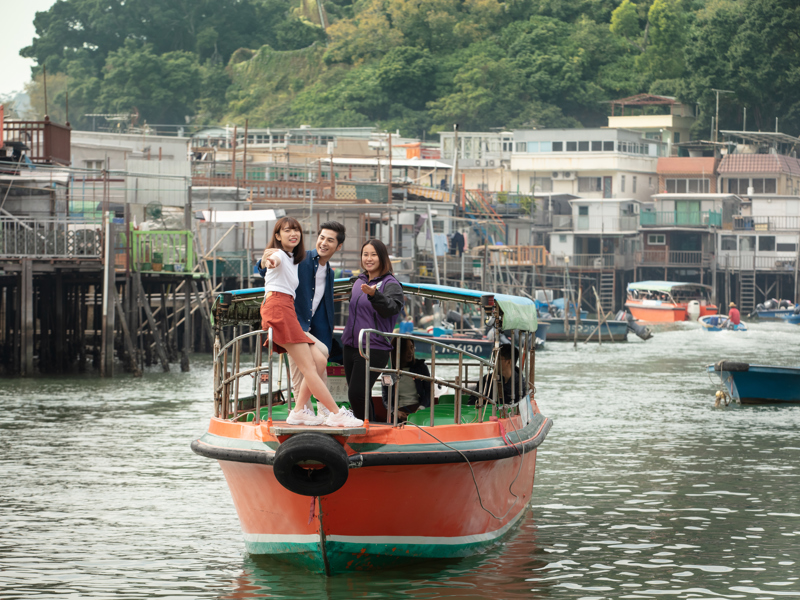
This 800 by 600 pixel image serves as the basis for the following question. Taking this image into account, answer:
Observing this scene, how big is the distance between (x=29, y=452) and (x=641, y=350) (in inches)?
1122

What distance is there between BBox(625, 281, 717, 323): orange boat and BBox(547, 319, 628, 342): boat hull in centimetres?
1263

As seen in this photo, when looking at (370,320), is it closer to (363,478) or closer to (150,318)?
(363,478)

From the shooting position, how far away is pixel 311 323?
980 cm

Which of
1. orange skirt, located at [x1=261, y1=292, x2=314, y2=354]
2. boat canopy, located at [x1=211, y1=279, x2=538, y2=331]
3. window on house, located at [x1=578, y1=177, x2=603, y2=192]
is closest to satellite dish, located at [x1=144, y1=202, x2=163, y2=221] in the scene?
boat canopy, located at [x1=211, y1=279, x2=538, y2=331]

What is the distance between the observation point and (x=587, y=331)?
154 ft

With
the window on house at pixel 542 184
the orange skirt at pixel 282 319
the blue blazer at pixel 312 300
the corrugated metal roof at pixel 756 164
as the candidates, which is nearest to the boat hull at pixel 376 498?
the orange skirt at pixel 282 319

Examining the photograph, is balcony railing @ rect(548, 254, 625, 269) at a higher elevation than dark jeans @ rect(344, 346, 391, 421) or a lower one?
higher

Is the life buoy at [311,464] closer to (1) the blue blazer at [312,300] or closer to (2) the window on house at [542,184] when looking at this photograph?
(1) the blue blazer at [312,300]

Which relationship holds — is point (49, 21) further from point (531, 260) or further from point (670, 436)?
point (670, 436)

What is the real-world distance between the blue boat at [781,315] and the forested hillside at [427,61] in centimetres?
2234

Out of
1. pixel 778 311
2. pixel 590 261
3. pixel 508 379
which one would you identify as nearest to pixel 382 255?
pixel 508 379

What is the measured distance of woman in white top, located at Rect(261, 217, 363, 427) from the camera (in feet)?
30.3

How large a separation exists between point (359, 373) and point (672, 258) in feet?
202

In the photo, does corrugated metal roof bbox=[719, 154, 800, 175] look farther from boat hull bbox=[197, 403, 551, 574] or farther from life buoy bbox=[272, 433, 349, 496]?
life buoy bbox=[272, 433, 349, 496]
